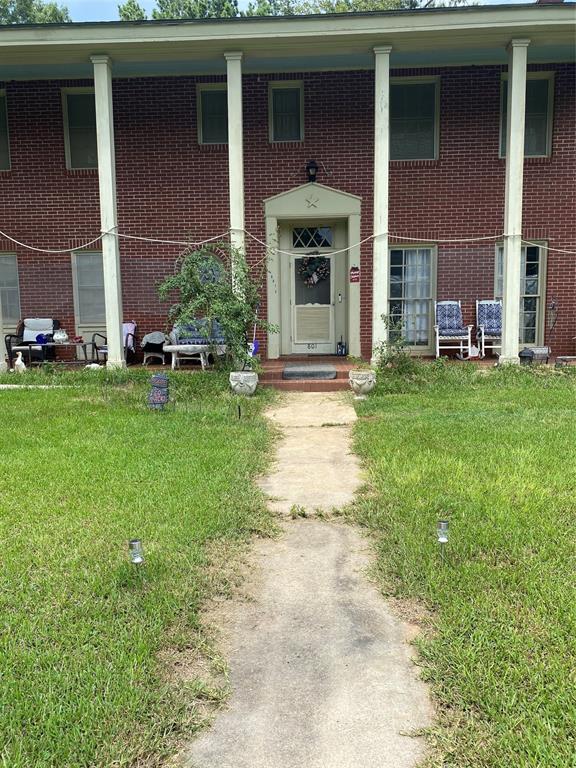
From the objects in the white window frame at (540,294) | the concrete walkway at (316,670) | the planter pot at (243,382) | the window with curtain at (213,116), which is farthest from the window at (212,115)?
the concrete walkway at (316,670)

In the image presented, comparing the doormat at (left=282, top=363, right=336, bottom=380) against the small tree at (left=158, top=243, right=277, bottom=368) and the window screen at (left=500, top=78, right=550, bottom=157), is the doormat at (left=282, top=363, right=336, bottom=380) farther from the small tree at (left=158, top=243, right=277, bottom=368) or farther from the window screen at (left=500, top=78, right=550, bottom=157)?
the window screen at (left=500, top=78, right=550, bottom=157)

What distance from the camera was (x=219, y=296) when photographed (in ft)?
25.7

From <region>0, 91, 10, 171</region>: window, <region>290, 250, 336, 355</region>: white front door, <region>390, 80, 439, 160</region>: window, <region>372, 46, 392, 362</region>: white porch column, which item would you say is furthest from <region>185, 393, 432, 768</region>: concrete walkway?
<region>0, 91, 10, 171</region>: window

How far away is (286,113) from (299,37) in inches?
80.6

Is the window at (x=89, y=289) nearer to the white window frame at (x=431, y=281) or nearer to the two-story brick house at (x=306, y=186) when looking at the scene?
the two-story brick house at (x=306, y=186)

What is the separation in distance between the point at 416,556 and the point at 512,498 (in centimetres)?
110

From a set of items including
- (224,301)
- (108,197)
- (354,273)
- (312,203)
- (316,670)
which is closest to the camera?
(316,670)

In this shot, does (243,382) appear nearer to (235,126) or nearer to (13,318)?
(235,126)

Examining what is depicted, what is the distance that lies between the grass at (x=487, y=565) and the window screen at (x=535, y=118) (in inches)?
245

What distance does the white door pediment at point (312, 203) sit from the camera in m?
10.5

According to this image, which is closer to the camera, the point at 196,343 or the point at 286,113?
the point at 196,343

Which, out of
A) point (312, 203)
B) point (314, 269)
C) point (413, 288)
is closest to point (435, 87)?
point (312, 203)

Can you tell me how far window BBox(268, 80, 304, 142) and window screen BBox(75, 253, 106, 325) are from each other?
3775 mm

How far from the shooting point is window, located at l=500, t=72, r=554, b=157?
10.4m
